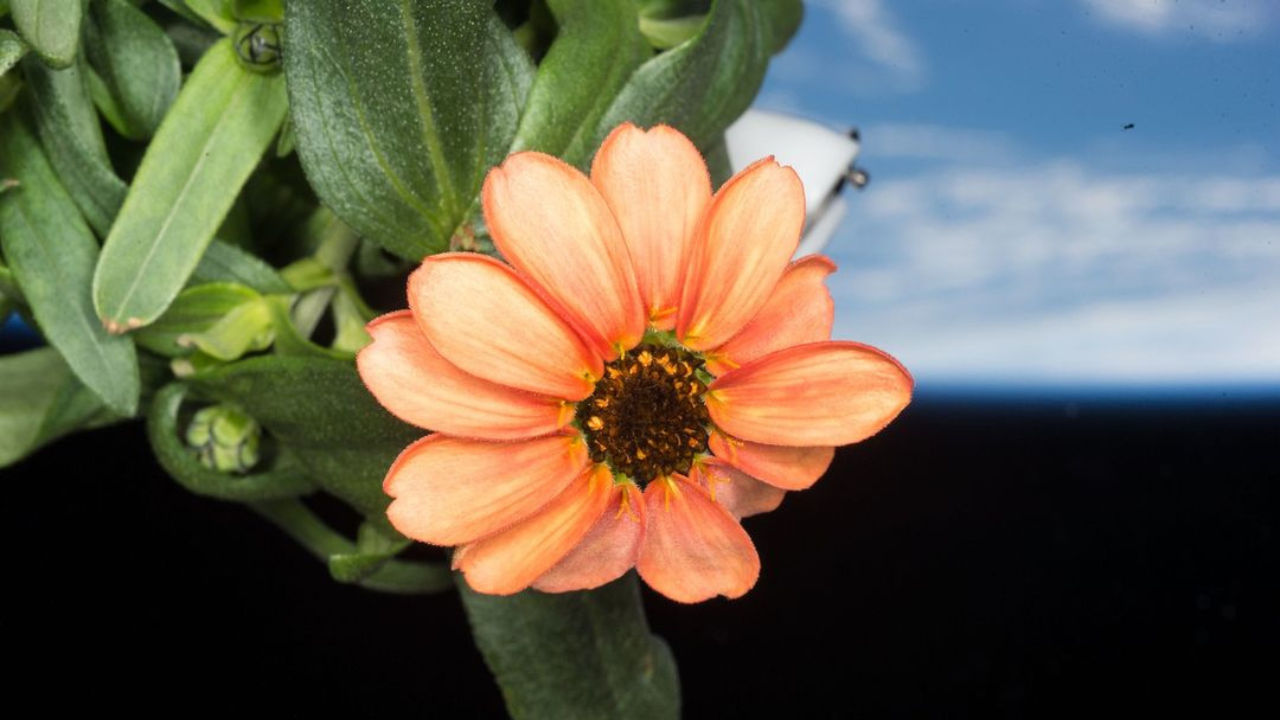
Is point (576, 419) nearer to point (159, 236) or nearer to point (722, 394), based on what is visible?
point (722, 394)

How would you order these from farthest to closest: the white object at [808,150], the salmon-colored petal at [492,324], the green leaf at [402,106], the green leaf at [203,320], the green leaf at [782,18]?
the white object at [808,150], the green leaf at [782,18], the green leaf at [203,320], the green leaf at [402,106], the salmon-colored petal at [492,324]

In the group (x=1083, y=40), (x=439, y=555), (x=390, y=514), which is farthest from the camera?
(x=439, y=555)

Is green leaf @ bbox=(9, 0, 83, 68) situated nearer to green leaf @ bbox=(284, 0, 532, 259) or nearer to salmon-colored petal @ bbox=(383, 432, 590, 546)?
green leaf @ bbox=(284, 0, 532, 259)

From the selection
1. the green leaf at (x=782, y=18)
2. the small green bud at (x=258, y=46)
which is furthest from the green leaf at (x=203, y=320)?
the green leaf at (x=782, y=18)

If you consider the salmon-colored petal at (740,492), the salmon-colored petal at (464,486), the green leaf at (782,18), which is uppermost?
the green leaf at (782,18)

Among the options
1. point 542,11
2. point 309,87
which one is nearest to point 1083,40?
point 542,11

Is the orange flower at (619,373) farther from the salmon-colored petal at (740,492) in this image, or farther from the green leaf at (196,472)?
the green leaf at (196,472)

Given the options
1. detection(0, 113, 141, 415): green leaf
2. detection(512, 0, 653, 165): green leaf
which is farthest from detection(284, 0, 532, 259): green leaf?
detection(0, 113, 141, 415): green leaf
